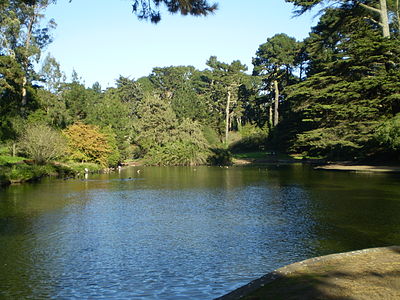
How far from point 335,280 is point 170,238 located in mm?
6831

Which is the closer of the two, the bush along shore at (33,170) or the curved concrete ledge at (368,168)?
the bush along shore at (33,170)

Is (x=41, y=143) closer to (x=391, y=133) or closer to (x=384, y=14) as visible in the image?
(x=391, y=133)

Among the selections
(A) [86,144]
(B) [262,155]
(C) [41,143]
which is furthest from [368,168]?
(B) [262,155]

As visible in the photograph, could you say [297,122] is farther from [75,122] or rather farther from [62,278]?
[62,278]

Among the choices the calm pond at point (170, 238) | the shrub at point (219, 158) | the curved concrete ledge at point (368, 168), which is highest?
the shrub at point (219, 158)

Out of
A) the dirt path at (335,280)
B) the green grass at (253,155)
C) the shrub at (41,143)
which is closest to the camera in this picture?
the dirt path at (335,280)

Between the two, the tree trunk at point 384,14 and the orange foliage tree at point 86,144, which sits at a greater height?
the tree trunk at point 384,14

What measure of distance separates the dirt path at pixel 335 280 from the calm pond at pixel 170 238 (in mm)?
1515

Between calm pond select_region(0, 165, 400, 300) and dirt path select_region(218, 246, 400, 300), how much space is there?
4.97 ft

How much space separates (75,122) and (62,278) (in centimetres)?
4168

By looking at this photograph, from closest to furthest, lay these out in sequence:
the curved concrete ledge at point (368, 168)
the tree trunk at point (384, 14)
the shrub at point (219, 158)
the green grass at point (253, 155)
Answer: the curved concrete ledge at point (368, 168), the tree trunk at point (384, 14), the shrub at point (219, 158), the green grass at point (253, 155)

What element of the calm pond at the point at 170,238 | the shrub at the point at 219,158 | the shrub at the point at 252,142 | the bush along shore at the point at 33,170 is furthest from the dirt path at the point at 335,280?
the shrub at the point at 252,142

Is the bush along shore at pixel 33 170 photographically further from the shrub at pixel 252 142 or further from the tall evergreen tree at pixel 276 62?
the tall evergreen tree at pixel 276 62

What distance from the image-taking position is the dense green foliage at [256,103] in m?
35.7
